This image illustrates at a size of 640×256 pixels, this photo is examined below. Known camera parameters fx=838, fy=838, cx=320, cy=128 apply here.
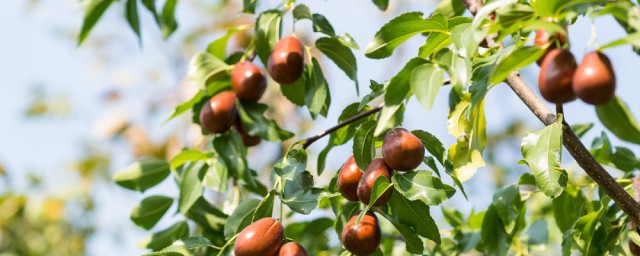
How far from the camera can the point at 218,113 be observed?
1744 millimetres

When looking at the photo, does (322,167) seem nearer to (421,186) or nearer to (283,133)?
(283,133)

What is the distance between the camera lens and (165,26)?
214cm

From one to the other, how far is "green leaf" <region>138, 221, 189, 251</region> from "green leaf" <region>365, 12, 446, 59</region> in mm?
777

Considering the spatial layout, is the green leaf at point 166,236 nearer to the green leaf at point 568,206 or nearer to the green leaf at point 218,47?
the green leaf at point 218,47

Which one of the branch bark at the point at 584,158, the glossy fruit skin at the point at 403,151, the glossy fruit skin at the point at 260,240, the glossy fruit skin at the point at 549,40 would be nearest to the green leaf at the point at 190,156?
the glossy fruit skin at the point at 260,240

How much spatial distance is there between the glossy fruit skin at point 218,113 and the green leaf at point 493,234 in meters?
0.57

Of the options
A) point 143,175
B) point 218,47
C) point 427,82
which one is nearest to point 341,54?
point 218,47

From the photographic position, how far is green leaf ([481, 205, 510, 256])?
1.74 meters

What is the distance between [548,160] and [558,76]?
0.27 metres

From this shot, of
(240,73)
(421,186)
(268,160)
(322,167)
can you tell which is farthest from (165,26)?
(268,160)

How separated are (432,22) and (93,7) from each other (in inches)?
37.6

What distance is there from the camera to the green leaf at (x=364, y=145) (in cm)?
134

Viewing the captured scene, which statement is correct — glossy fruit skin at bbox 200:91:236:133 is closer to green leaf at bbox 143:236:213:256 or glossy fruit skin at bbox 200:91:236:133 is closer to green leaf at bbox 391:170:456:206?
green leaf at bbox 143:236:213:256

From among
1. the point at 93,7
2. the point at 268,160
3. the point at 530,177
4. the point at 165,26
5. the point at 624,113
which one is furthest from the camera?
the point at 268,160
